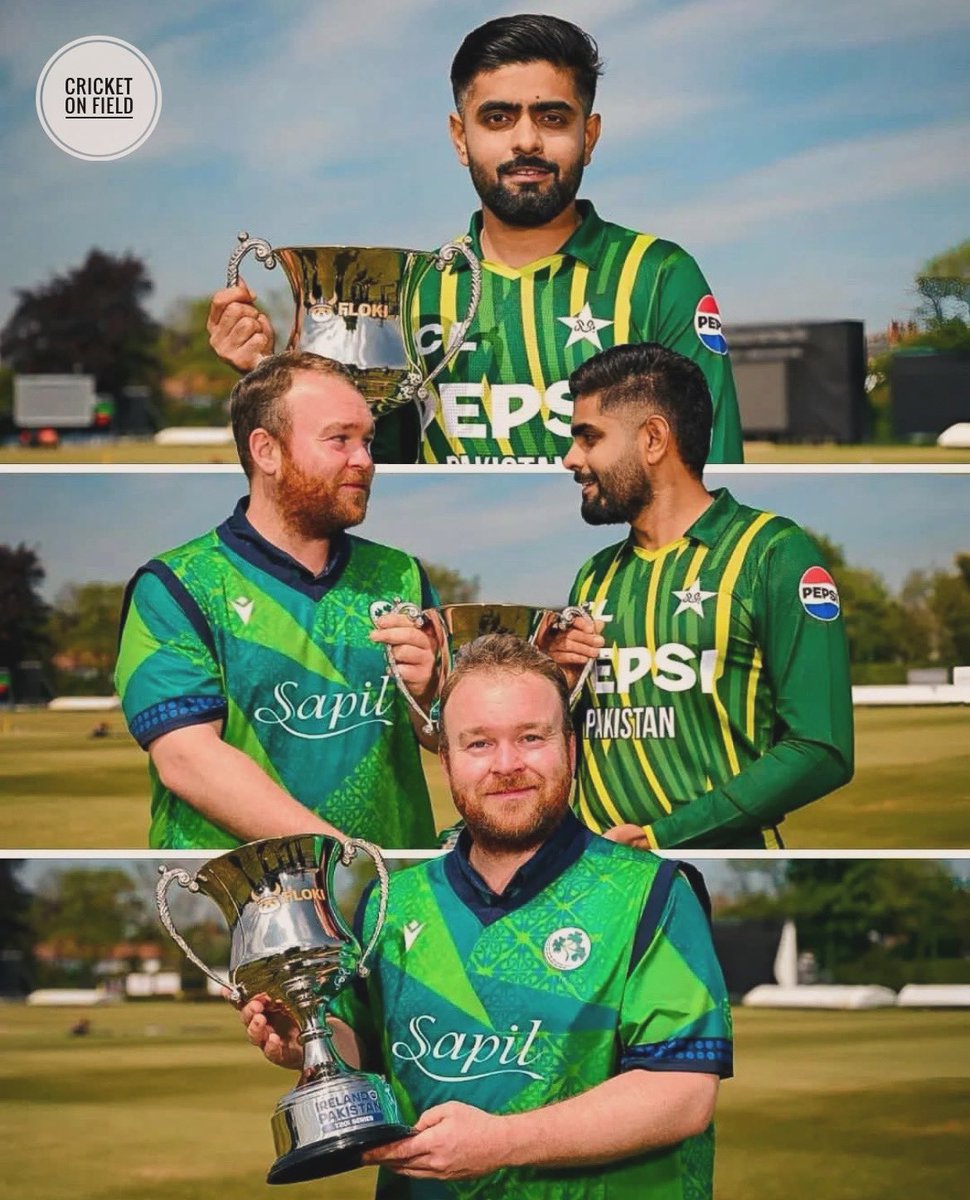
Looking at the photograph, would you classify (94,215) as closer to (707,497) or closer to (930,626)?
(707,497)

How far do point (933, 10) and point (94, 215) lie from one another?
1566 mm

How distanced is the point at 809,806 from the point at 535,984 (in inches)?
36.4

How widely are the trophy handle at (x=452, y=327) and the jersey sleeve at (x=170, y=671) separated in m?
0.53

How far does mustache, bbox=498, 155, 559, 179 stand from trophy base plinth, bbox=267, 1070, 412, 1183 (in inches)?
64.7

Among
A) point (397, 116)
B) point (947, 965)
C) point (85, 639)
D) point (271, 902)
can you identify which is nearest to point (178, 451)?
point (85, 639)

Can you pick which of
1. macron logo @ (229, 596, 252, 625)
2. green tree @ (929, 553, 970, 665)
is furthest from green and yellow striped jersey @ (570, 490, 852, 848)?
macron logo @ (229, 596, 252, 625)

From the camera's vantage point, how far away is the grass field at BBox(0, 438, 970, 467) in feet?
14.7

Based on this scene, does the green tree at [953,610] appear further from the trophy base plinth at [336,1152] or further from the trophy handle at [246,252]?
the trophy base plinth at [336,1152]

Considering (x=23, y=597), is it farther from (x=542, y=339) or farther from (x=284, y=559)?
(x=542, y=339)

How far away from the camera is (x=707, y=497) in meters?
4.25

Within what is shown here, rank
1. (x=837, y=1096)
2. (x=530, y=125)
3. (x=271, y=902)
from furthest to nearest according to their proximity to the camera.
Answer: (x=837, y=1096) → (x=530, y=125) → (x=271, y=902)

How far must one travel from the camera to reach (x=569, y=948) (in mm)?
3471

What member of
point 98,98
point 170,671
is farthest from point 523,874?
point 98,98

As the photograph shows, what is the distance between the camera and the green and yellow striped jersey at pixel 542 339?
4.29m
